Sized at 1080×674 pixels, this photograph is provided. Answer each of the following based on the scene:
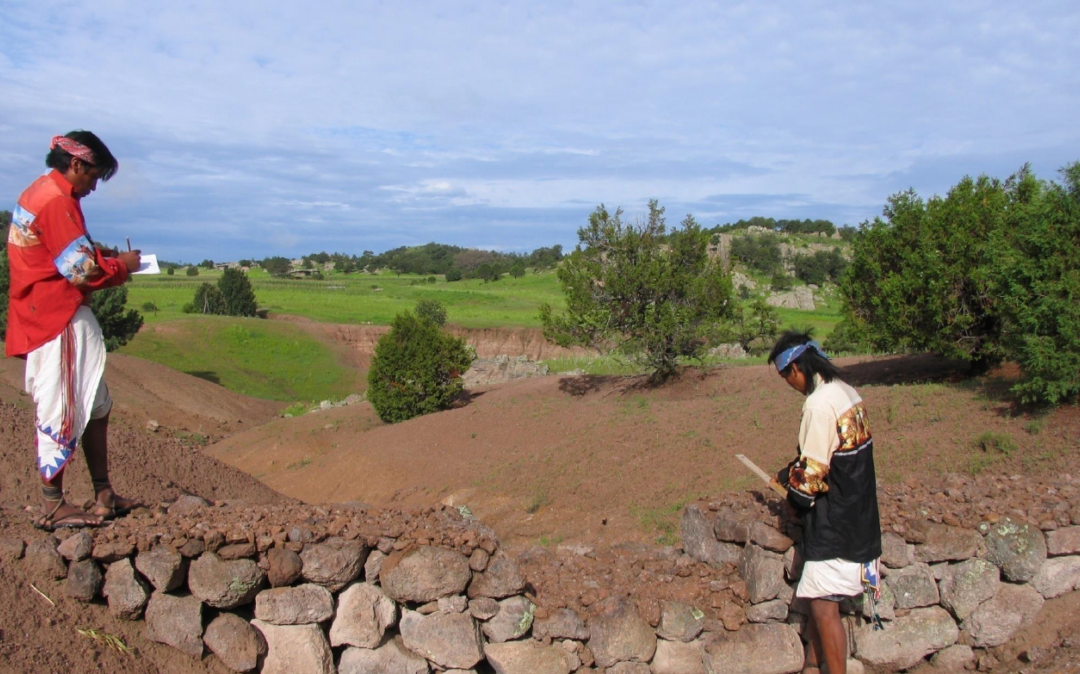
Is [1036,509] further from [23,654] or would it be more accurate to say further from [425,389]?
[425,389]

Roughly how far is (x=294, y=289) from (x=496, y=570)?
77.3 metres

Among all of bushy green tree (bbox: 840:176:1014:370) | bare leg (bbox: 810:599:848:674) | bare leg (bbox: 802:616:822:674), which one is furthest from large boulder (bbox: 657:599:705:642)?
bushy green tree (bbox: 840:176:1014:370)

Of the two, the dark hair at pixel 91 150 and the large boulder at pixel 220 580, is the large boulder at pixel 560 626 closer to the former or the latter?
the large boulder at pixel 220 580

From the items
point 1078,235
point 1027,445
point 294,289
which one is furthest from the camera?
point 294,289

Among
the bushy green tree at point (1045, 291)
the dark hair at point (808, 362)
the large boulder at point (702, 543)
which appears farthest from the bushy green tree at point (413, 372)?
the dark hair at point (808, 362)

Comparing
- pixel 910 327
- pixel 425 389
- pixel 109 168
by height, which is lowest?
pixel 425 389

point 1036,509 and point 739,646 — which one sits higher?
point 1036,509

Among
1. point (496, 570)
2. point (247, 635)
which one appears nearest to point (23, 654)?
point (247, 635)

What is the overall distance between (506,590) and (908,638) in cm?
256

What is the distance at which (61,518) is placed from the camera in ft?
13.8

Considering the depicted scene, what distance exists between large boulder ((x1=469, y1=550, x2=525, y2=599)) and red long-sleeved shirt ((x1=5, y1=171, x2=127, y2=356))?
2600 mm

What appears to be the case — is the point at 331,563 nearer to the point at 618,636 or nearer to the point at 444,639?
the point at 444,639

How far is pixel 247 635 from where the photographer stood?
13.6 feet

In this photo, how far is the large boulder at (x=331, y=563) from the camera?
422 centimetres
